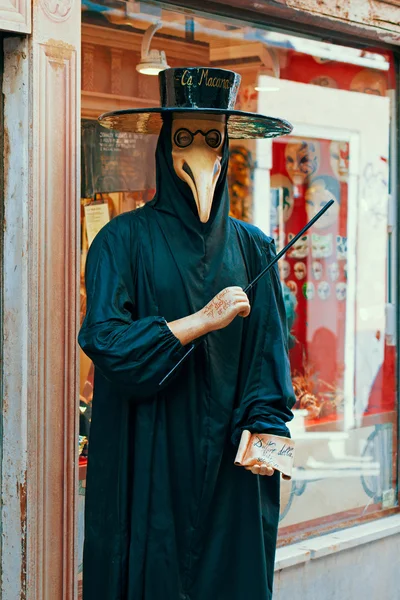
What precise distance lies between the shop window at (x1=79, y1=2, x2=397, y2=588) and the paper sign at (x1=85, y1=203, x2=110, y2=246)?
0.06m

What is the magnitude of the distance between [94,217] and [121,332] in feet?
4.46

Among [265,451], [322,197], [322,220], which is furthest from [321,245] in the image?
[265,451]

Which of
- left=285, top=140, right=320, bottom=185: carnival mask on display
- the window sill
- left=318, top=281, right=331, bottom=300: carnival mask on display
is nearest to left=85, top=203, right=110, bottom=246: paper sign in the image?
left=285, top=140, right=320, bottom=185: carnival mask on display

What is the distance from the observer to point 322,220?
525 centimetres

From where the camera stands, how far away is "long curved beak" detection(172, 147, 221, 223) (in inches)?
123

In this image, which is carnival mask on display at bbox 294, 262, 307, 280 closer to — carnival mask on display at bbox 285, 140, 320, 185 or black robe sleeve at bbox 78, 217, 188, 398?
carnival mask on display at bbox 285, 140, 320, 185

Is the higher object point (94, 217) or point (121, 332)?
point (94, 217)

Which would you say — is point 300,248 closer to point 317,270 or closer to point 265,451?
point 317,270

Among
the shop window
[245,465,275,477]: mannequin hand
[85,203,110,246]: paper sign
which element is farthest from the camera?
the shop window

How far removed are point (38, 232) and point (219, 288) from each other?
72 cm

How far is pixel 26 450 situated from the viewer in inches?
141

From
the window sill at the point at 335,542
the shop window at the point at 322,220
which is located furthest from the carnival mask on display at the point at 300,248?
the window sill at the point at 335,542

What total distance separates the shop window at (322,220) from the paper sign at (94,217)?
0.06 meters

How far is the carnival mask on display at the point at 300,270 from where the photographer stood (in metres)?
5.13
